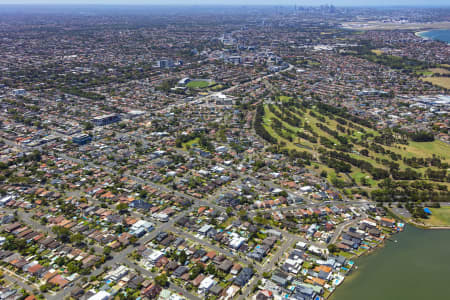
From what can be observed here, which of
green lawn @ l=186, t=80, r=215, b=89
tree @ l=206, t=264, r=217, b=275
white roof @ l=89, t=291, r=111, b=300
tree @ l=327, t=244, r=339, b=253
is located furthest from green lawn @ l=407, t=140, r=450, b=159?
green lawn @ l=186, t=80, r=215, b=89

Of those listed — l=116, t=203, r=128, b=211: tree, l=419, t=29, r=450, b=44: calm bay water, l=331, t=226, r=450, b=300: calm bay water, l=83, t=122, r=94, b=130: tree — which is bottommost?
l=331, t=226, r=450, b=300: calm bay water

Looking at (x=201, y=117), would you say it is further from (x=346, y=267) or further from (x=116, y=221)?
(x=346, y=267)

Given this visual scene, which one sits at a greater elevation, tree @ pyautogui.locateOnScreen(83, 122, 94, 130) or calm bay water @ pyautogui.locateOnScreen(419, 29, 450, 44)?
calm bay water @ pyautogui.locateOnScreen(419, 29, 450, 44)

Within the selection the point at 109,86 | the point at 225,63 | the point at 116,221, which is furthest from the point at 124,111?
the point at 225,63

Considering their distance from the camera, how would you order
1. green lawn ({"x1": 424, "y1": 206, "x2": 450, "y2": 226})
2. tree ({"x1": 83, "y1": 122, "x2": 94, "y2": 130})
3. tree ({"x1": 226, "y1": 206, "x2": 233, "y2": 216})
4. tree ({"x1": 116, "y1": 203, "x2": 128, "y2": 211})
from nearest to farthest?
green lawn ({"x1": 424, "y1": 206, "x2": 450, "y2": 226})
tree ({"x1": 226, "y1": 206, "x2": 233, "y2": 216})
tree ({"x1": 116, "y1": 203, "x2": 128, "y2": 211})
tree ({"x1": 83, "y1": 122, "x2": 94, "y2": 130})

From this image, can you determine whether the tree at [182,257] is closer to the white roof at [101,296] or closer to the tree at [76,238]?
the white roof at [101,296]

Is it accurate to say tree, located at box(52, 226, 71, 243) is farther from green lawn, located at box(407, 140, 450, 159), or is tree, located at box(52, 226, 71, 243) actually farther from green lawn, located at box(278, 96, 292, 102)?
green lawn, located at box(278, 96, 292, 102)
